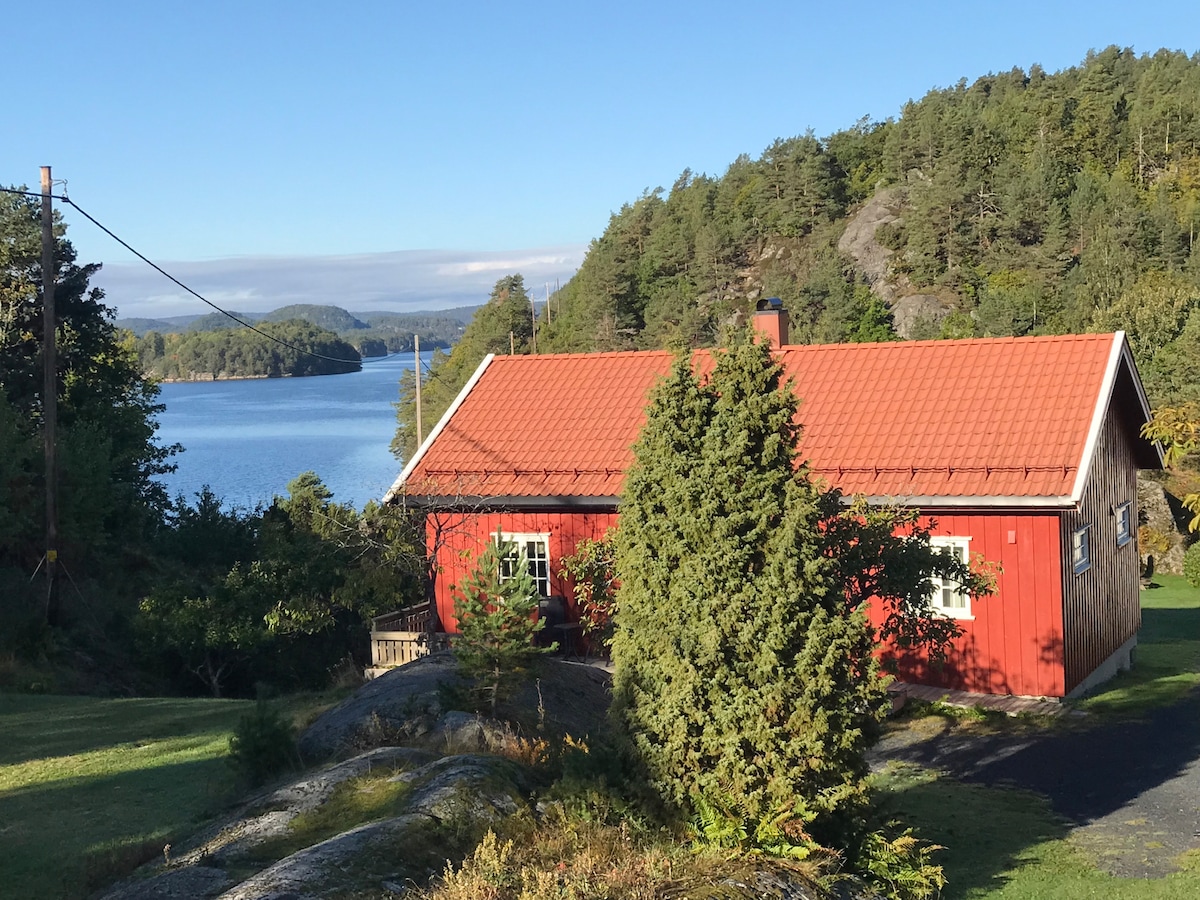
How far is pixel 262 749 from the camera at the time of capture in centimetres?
1030

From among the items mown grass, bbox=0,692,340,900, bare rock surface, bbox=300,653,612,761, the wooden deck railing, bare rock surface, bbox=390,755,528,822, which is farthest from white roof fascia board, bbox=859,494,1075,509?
mown grass, bbox=0,692,340,900

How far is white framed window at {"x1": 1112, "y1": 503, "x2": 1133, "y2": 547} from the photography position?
19339 millimetres

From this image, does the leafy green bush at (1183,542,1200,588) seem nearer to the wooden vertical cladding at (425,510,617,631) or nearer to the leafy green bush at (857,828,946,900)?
the wooden vertical cladding at (425,510,617,631)

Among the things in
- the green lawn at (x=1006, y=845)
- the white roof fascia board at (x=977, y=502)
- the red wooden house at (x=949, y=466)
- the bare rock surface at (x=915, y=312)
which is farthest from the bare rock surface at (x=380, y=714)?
the bare rock surface at (x=915, y=312)

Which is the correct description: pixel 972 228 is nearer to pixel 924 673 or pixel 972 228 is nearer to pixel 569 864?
pixel 924 673

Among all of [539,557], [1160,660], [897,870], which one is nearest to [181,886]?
[897,870]

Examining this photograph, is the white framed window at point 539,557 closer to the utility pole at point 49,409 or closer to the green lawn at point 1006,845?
the green lawn at point 1006,845

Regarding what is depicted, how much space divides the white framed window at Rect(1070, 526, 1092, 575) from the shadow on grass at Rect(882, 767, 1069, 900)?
5054mm

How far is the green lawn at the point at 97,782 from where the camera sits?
9039mm

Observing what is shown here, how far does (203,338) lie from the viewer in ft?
595

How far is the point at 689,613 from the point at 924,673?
975cm

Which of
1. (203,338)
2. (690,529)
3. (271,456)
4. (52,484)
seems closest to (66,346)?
(52,484)

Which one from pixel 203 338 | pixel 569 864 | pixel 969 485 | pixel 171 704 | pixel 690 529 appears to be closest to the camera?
pixel 569 864

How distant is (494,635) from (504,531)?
7.91 meters
